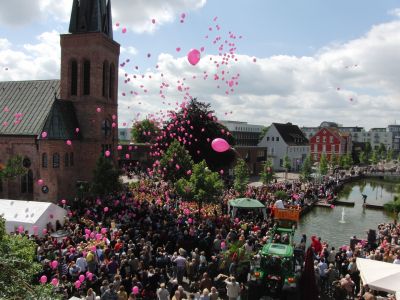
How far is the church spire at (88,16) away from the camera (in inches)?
1321

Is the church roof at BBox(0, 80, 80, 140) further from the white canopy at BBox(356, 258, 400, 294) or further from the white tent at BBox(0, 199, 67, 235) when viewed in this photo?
the white canopy at BBox(356, 258, 400, 294)

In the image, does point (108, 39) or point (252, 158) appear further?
point (252, 158)

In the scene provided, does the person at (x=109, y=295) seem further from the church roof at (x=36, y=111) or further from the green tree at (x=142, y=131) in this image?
the green tree at (x=142, y=131)

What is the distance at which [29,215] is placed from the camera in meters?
20.4

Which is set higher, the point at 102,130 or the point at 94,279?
the point at 102,130

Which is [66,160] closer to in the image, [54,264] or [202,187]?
[202,187]

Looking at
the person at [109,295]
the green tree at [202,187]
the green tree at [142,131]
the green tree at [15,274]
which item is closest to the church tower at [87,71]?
the green tree at [202,187]

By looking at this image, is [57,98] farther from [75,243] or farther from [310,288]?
[310,288]

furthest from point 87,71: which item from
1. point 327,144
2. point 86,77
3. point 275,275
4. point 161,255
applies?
point 327,144

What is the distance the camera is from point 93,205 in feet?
88.1

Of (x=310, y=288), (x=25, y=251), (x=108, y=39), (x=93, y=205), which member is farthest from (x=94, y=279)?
(x=108, y=39)

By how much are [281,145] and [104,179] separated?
54859 millimetres

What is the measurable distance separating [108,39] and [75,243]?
22.2 meters

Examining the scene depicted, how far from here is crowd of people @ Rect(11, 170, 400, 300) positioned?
13.2m
